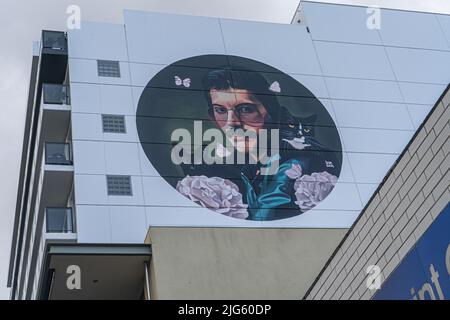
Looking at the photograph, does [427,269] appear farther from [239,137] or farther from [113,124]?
[113,124]

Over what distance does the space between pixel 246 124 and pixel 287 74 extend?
435 centimetres

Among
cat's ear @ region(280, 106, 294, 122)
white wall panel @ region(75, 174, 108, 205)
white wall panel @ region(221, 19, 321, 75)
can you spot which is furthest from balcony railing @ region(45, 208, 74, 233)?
white wall panel @ region(221, 19, 321, 75)

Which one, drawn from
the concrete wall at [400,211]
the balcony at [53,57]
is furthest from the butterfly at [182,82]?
the concrete wall at [400,211]

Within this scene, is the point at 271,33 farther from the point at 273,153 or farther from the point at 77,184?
the point at 77,184

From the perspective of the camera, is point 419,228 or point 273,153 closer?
point 419,228

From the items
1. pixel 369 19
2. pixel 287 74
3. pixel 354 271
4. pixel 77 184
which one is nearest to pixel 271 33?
pixel 287 74

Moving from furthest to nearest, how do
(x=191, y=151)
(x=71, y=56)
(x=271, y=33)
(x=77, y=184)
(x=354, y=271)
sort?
(x=271, y=33) → (x=71, y=56) → (x=191, y=151) → (x=77, y=184) → (x=354, y=271)

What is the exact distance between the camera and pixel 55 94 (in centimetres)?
3575

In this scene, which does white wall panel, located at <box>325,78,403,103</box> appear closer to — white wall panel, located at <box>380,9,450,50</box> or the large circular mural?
the large circular mural

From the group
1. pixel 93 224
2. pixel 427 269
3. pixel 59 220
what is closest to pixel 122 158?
pixel 93 224

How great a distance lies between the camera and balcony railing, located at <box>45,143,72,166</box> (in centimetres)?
3322

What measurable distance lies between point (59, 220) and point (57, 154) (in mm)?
3426

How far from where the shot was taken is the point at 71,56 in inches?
1465
